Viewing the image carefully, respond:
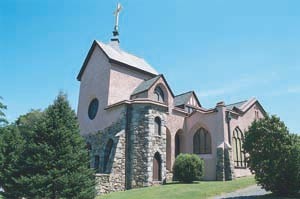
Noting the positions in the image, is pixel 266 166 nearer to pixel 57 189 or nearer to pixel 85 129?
pixel 57 189

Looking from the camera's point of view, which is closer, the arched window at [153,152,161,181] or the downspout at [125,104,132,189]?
the downspout at [125,104,132,189]

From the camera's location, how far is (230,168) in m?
23.7

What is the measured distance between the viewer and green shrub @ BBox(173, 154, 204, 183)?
21625 millimetres

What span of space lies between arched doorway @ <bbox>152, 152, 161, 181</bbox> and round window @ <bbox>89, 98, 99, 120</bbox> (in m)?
9.33

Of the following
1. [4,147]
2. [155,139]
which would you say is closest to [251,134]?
[155,139]

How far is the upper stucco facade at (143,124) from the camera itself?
73.3ft

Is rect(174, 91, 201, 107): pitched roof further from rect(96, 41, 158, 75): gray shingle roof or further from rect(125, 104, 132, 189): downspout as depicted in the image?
rect(125, 104, 132, 189): downspout

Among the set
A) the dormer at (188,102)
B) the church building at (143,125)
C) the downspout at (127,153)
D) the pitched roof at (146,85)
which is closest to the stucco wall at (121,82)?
the church building at (143,125)

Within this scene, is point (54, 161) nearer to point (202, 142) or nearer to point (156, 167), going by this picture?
point (156, 167)

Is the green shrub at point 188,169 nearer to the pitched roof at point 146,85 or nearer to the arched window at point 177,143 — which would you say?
the arched window at point 177,143

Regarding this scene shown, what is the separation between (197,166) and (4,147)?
50.3 ft

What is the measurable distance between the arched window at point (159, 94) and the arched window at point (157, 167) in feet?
21.9

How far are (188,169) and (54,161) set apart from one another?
36.4 feet

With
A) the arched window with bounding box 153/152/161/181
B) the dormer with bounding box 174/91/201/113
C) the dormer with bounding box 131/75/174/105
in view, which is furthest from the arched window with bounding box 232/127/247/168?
the arched window with bounding box 153/152/161/181
